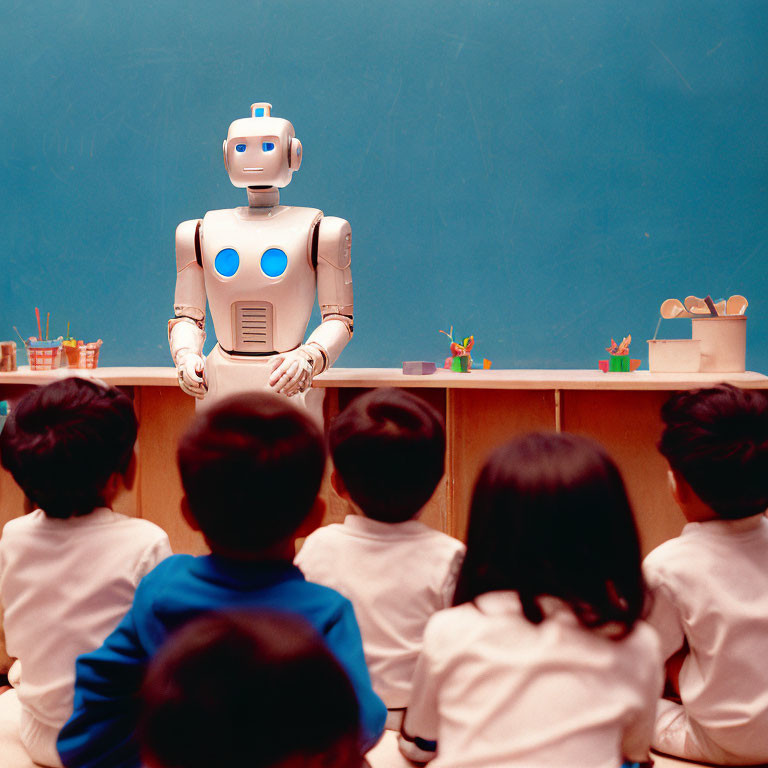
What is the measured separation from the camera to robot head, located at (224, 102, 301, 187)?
2.86 meters

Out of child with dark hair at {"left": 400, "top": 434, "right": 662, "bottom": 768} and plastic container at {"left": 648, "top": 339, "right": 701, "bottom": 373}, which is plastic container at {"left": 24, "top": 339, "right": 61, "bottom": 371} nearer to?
plastic container at {"left": 648, "top": 339, "right": 701, "bottom": 373}

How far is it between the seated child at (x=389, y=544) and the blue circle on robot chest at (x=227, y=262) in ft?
5.02

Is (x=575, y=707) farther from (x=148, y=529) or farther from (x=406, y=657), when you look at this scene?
(x=148, y=529)

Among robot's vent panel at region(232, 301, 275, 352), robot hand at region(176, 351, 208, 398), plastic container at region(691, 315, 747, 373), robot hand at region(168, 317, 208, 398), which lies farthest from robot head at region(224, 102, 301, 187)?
plastic container at region(691, 315, 747, 373)

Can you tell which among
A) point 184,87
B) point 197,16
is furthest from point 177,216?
point 197,16

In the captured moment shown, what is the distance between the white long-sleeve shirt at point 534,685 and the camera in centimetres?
92

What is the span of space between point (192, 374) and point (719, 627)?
188 cm

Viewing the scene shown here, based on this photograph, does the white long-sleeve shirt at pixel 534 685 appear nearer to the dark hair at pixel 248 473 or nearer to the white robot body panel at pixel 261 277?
the dark hair at pixel 248 473

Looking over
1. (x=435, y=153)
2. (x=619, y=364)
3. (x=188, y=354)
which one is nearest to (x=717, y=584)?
(x=188, y=354)

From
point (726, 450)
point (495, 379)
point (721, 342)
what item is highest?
point (721, 342)

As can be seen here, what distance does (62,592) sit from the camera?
51.5 inches

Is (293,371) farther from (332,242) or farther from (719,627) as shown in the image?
(719,627)

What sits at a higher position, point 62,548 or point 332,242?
point 332,242

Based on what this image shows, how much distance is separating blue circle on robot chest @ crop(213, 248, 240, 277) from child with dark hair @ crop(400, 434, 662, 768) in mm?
1976
